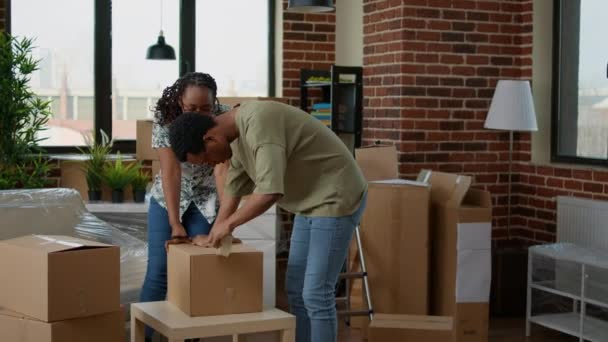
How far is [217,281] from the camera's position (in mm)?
3275

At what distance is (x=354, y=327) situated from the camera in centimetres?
521

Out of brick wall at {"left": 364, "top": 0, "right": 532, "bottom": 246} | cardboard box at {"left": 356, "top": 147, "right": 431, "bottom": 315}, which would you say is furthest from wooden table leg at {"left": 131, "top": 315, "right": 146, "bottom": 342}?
brick wall at {"left": 364, "top": 0, "right": 532, "bottom": 246}

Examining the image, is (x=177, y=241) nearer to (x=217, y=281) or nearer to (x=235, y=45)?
(x=217, y=281)

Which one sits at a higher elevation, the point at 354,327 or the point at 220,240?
the point at 220,240

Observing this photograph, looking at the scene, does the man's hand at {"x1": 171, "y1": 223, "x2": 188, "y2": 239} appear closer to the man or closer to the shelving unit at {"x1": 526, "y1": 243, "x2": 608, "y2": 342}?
the man

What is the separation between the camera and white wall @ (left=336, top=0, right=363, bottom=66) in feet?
20.0

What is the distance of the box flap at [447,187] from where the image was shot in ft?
16.1

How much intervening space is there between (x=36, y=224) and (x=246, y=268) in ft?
5.07

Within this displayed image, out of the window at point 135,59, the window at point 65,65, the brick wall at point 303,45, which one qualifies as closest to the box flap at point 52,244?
the window at point 65,65

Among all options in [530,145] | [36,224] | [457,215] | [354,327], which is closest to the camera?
[36,224]

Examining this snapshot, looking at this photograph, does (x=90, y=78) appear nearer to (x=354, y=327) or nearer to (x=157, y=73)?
(x=157, y=73)

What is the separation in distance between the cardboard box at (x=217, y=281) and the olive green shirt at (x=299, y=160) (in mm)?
264

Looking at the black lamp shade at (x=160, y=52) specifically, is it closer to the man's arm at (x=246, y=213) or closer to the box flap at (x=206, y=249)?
the box flap at (x=206, y=249)

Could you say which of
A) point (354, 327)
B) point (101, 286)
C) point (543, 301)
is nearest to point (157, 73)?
point (354, 327)
